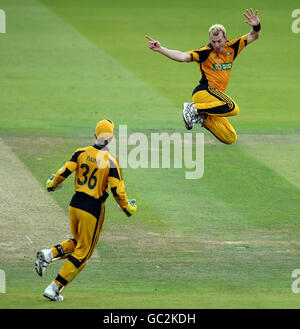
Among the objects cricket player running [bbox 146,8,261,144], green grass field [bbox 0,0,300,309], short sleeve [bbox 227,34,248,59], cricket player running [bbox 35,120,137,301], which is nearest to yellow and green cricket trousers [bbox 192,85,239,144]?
cricket player running [bbox 146,8,261,144]

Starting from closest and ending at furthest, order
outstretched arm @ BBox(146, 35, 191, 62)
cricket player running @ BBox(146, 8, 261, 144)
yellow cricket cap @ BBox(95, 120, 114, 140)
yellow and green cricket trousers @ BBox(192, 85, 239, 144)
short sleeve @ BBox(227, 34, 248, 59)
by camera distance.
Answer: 1. yellow cricket cap @ BBox(95, 120, 114, 140)
2. outstretched arm @ BBox(146, 35, 191, 62)
3. cricket player running @ BBox(146, 8, 261, 144)
4. short sleeve @ BBox(227, 34, 248, 59)
5. yellow and green cricket trousers @ BBox(192, 85, 239, 144)

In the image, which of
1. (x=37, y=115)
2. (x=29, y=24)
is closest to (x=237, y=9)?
(x=29, y=24)

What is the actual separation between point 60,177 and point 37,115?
1116 centimetres

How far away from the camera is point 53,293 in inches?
469

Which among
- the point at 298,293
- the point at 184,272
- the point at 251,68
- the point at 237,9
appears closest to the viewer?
the point at 298,293

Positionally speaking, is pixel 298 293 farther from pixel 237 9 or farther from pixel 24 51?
pixel 237 9

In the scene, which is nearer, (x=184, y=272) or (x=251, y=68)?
(x=184, y=272)

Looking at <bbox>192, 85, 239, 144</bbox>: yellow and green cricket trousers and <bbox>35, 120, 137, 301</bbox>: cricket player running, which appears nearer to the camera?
<bbox>35, 120, 137, 301</bbox>: cricket player running

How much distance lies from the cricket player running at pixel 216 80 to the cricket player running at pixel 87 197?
2.64m

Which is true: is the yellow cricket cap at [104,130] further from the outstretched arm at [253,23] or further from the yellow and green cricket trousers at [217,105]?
the outstretched arm at [253,23]

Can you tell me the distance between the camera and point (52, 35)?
3017 centimetres

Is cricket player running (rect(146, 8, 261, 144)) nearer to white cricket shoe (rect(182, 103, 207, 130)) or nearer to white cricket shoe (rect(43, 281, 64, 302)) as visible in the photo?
white cricket shoe (rect(182, 103, 207, 130))

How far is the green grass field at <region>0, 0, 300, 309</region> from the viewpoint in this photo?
43.0 ft

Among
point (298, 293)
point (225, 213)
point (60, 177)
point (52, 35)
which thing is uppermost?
point (60, 177)
